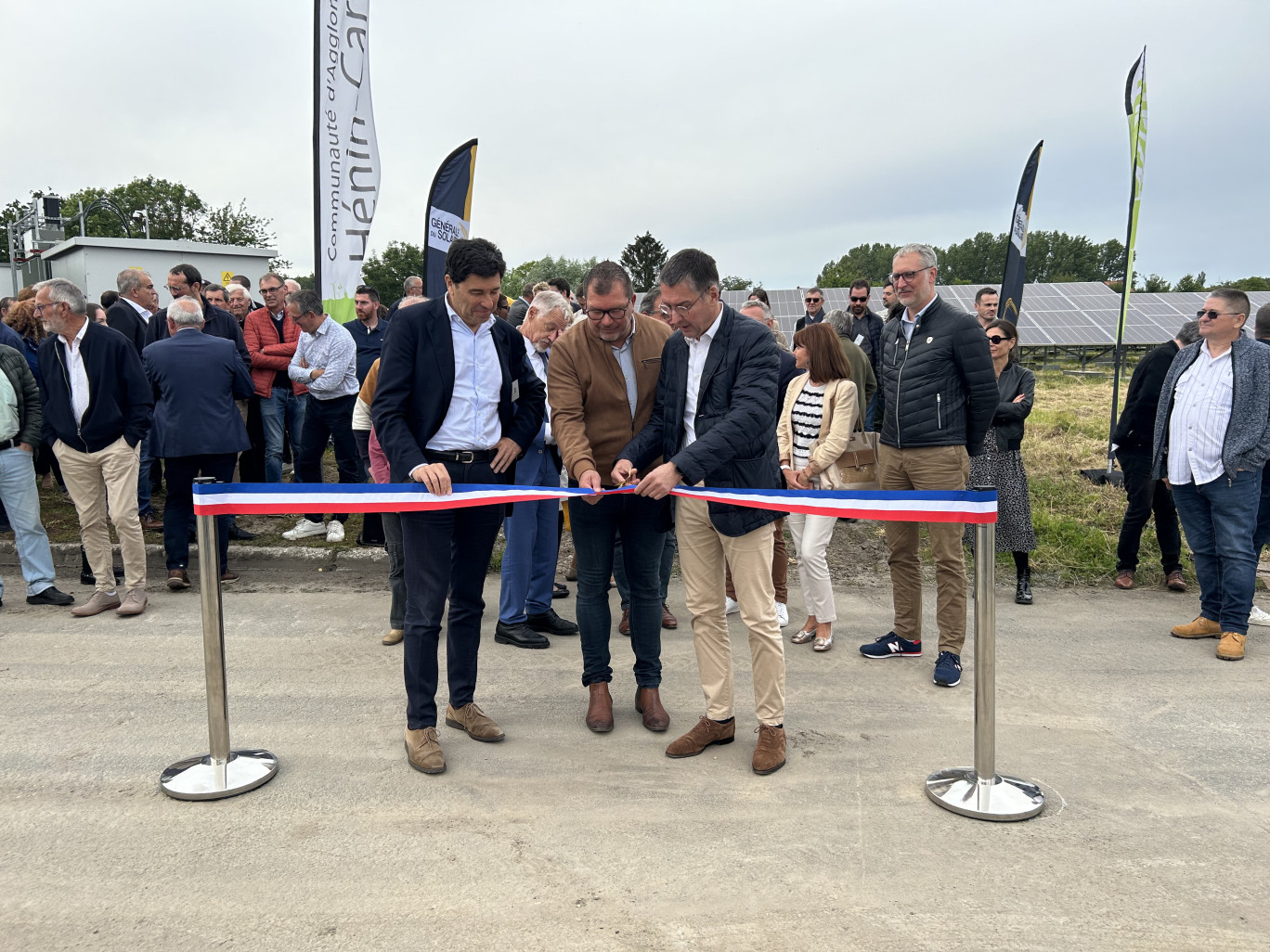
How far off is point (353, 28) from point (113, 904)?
7385 millimetres

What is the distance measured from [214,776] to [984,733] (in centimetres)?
320

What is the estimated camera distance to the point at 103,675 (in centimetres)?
509

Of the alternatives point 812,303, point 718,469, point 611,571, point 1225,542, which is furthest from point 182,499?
point 1225,542

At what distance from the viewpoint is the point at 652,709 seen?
4410 millimetres

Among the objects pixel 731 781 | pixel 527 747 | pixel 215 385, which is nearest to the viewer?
pixel 731 781

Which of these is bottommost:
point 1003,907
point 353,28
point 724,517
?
point 1003,907

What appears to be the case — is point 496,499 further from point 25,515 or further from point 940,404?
point 25,515

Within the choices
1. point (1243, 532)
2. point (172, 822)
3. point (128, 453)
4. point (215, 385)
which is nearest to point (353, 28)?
point (215, 385)

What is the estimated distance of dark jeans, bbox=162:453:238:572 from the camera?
22.8ft

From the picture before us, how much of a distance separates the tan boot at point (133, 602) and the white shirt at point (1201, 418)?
7129 millimetres

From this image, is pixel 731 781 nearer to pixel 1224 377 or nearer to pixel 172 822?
pixel 172 822

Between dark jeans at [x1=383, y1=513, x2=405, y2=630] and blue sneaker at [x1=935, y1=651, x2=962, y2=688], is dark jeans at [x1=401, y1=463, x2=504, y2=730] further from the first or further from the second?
blue sneaker at [x1=935, y1=651, x2=962, y2=688]

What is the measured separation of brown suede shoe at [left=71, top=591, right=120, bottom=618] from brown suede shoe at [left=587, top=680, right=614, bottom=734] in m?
4.04

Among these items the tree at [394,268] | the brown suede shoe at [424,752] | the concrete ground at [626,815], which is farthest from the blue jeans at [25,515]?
the tree at [394,268]
